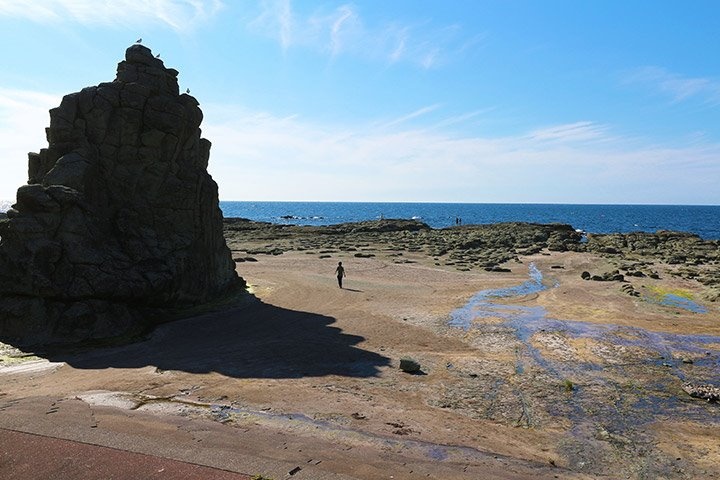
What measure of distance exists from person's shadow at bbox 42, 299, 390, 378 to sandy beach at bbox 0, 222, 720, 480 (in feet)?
0.42

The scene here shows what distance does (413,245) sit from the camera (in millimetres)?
77250

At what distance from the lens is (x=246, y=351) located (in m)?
24.0

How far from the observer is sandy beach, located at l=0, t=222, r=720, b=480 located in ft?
44.8

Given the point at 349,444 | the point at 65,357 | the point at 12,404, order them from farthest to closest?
the point at 65,357, the point at 12,404, the point at 349,444

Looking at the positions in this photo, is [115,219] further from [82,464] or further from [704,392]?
[704,392]

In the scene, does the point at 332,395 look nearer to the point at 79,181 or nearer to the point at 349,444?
the point at 349,444

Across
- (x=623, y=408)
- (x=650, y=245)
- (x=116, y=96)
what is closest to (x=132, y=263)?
(x=116, y=96)

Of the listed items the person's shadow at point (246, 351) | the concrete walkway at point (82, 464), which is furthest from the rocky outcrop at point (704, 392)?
the concrete walkway at point (82, 464)

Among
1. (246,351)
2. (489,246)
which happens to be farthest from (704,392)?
(489,246)

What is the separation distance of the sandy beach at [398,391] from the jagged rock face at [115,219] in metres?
2.46

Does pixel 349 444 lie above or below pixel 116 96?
below

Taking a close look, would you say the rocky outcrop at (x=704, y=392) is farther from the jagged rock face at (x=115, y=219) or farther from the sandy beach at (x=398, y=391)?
the jagged rock face at (x=115, y=219)

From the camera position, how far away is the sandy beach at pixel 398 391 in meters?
13.6

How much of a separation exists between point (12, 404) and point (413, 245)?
6421cm
